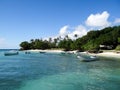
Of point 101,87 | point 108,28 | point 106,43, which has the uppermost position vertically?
point 108,28

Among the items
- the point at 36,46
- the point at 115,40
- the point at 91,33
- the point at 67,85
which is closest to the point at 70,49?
the point at 91,33

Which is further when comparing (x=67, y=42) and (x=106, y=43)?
(x=67, y=42)

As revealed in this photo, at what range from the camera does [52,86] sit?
2584cm

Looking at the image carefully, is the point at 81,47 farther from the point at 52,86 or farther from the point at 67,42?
the point at 52,86

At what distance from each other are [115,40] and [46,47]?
77.7 metres

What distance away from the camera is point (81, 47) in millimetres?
144375

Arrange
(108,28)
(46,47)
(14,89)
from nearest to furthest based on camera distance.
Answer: (14,89) → (108,28) → (46,47)

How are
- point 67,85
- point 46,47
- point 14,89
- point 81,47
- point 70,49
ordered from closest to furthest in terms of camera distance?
point 14,89, point 67,85, point 81,47, point 70,49, point 46,47

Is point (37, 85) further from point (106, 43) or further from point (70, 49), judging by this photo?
point (70, 49)

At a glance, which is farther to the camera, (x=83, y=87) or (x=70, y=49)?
(x=70, y=49)

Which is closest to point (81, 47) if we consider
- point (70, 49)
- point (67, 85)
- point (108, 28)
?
point (70, 49)

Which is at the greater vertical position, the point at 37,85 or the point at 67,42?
the point at 67,42

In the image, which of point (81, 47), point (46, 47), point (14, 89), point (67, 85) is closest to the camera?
point (14, 89)

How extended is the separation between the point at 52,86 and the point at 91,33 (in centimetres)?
14334
